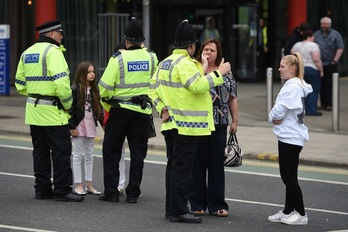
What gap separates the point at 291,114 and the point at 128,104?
1863 millimetres

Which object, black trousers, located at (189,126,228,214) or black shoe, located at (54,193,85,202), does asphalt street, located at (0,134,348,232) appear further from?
black trousers, located at (189,126,228,214)

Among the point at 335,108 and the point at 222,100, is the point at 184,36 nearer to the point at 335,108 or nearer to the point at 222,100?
the point at 222,100

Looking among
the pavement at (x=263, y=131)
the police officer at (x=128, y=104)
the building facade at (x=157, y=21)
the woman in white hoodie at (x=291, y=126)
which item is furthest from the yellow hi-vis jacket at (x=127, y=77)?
the building facade at (x=157, y=21)

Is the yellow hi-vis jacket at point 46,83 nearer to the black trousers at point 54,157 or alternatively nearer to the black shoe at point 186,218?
the black trousers at point 54,157

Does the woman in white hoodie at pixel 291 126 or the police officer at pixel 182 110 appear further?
the woman in white hoodie at pixel 291 126

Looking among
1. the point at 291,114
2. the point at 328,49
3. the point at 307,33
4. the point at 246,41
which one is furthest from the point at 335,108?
the point at 246,41

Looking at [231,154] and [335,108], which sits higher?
[231,154]

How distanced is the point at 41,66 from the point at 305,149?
5953 mm

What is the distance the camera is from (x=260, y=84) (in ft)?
89.7

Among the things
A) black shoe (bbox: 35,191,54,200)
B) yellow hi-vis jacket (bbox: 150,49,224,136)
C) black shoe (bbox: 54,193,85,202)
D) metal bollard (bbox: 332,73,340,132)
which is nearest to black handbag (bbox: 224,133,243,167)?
yellow hi-vis jacket (bbox: 150,49,224,136)

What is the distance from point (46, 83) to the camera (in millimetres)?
10844

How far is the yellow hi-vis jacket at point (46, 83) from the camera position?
35.3ft

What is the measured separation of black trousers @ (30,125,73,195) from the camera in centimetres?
1100

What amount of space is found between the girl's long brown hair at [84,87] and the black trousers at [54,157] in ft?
1.45
